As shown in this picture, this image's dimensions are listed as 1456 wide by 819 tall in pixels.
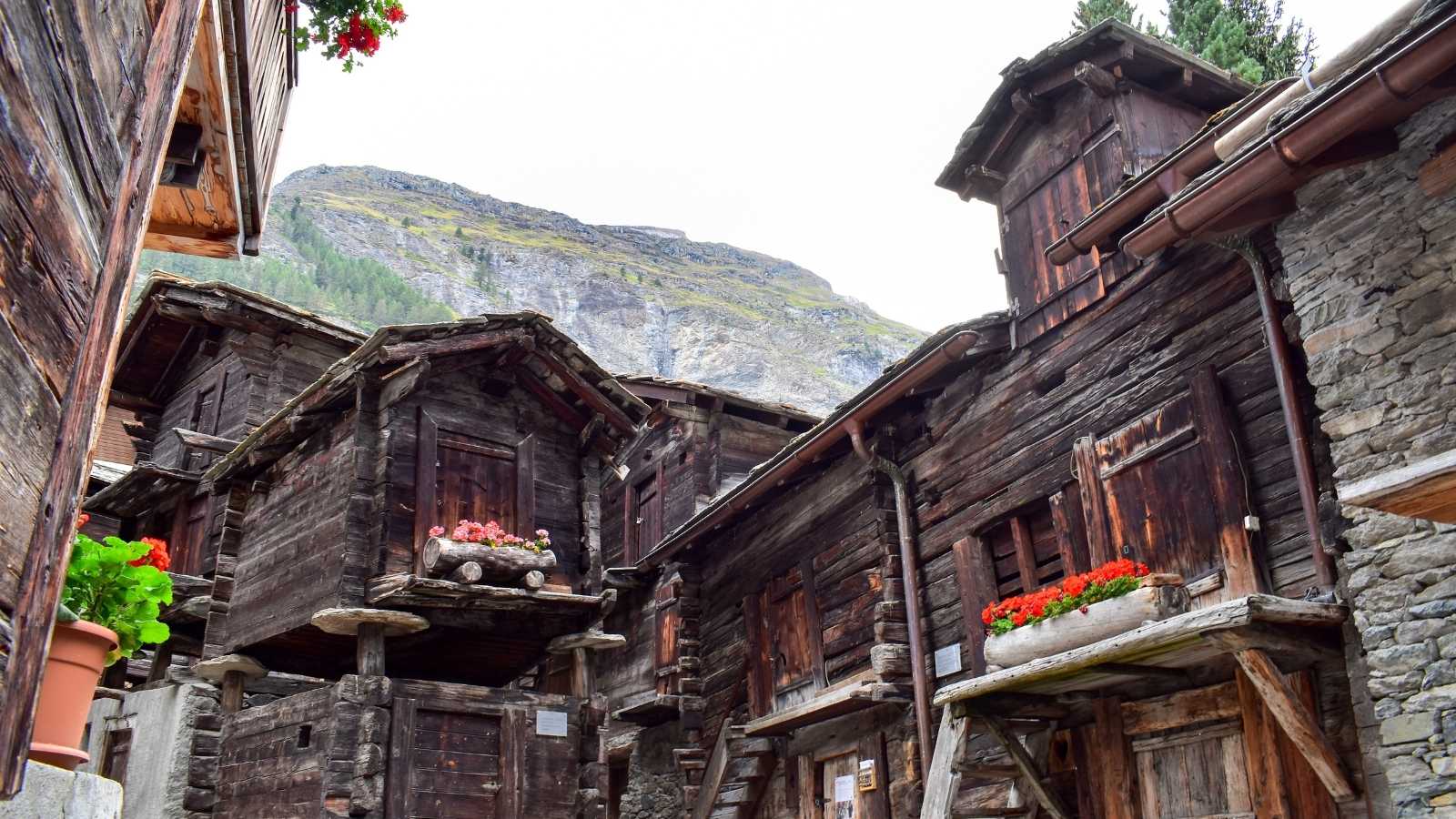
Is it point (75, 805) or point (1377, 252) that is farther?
point (1377, 252)

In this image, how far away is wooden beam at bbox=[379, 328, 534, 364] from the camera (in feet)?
38.4

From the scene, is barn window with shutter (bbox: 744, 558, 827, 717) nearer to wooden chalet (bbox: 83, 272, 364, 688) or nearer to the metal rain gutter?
the metal rain gutter

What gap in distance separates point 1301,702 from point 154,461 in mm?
18513

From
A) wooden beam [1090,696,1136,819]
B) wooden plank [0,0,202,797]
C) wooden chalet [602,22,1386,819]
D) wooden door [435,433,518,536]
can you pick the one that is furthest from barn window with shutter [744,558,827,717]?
wooden plank [0,0,202,797]

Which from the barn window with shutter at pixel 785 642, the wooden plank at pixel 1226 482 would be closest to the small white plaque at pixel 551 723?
the barn window with shutter at pixel 785 642

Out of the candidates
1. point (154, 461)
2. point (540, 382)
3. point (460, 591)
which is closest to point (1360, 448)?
point (460, 591)

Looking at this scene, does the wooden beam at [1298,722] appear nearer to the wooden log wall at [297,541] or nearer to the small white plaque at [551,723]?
the small white plaque at [551,723]

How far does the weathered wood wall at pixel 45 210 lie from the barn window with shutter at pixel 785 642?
1145 cm

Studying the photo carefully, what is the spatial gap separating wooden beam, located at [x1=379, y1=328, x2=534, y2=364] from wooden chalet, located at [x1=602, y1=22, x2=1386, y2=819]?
143 inches

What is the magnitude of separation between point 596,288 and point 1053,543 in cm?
7243

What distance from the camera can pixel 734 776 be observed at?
1469cm

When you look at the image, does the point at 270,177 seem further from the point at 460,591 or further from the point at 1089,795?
the point at 1089,795

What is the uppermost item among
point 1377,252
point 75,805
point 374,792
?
point 1377,252

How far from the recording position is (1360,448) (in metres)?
7.29
